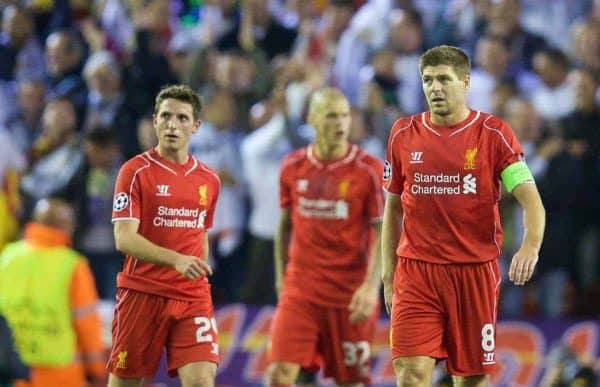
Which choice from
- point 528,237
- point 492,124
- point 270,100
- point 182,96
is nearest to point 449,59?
point 492,124

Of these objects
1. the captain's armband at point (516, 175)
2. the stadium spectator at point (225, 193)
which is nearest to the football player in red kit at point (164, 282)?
the captain's armband at point (516, 175)

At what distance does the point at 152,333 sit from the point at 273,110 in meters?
4.93

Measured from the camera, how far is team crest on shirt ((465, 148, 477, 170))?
722 cm

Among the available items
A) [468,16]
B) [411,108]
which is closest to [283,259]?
[411,108]

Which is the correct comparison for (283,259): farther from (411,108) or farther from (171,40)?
(171,40)

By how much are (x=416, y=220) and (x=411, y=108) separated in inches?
205

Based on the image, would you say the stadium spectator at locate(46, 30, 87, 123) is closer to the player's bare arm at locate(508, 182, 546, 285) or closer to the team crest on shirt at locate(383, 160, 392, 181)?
the team crest on shirt at locate(383, 160, 392, 181)

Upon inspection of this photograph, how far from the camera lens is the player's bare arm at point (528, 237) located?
668cm

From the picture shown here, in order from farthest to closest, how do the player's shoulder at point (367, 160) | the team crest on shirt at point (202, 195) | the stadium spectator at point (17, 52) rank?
the stadium spectator at point (17, 52), the player's shoulder at point (367, 160), the team crest on shirt at point (202, 195)

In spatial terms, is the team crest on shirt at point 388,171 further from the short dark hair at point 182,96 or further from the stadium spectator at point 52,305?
the stadium spectator at point 52,305

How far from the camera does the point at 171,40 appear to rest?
45.2 ft

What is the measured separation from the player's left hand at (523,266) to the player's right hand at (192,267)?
69.4 inches

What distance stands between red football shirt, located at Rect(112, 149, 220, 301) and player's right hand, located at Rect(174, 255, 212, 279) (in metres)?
0.39

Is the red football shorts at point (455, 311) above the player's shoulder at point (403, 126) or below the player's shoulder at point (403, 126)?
below
